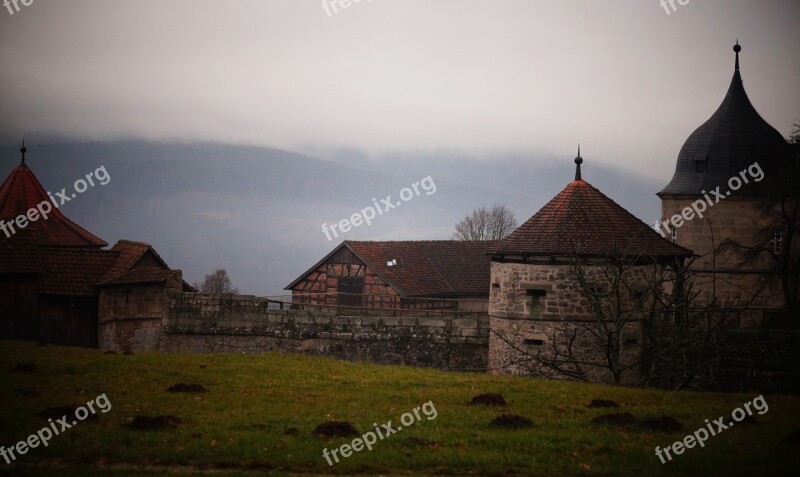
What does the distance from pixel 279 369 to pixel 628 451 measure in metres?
9.99

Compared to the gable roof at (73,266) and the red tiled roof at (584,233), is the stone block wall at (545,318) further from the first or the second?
the gable roof at (73,266)

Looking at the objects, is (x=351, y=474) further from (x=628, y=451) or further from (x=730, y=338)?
(x=730, y=338)

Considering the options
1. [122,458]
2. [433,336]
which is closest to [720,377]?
[433,336]

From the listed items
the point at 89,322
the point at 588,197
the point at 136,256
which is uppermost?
the point at 588,197

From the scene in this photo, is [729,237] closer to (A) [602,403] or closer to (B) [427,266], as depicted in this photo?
(B) [427,266]

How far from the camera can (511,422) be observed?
15.8m

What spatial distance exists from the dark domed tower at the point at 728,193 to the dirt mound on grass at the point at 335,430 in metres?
30.1

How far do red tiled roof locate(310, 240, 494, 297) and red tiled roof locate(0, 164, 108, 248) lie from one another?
50.3 feet

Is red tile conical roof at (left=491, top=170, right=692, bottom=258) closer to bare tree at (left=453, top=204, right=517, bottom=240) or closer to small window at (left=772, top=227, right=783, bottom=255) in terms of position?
small window at (left=772, top=227, right=783, bottom=255)

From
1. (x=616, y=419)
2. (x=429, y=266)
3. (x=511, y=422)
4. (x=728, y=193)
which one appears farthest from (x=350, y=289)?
(x=616, y=419)

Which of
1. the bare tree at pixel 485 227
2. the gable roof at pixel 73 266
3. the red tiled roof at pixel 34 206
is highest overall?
the bare tree at pixel 485 227

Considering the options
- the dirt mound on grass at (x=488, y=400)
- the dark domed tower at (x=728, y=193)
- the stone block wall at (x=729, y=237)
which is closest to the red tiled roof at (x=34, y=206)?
the dark domed tower at (x=728, y=193)

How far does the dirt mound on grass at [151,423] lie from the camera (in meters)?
14.9

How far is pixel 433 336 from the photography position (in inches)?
1128
